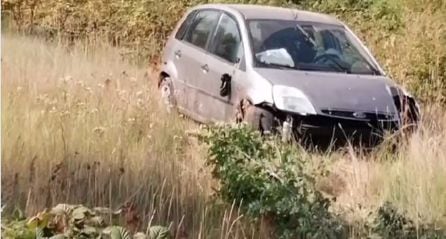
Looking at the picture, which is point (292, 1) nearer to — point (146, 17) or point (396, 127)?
point (146, 17)

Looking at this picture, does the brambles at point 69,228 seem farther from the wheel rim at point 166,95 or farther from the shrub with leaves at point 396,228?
the wheel rim at point 166,95

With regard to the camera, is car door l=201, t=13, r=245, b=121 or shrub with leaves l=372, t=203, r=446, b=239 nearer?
shrub with leaves l=372, t=203, r=446, b=239

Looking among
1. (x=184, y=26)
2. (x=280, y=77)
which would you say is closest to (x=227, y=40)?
(x=280, y=77)

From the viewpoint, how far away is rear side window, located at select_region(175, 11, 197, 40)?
33.3ft

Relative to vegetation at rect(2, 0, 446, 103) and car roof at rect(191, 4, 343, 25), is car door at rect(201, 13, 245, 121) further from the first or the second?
vegetation at rect(2, 0, 446, 103)

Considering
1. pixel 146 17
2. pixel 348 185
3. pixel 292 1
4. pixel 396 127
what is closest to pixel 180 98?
pixel 396 127

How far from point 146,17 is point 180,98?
577 centimetres

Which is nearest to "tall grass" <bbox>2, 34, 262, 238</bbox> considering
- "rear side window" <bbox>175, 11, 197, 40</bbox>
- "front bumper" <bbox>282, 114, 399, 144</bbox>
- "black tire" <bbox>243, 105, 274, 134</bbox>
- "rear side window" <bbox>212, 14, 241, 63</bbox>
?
"black tire" <bbox>243, 105, 274, 134</bbox>

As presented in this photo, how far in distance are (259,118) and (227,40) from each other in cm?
156

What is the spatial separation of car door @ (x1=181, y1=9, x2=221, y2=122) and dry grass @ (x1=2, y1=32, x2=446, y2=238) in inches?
25.2

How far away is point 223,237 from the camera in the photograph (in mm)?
5230

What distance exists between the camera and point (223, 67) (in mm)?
8719

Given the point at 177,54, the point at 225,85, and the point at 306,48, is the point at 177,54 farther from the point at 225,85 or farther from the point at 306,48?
the point at 306,48

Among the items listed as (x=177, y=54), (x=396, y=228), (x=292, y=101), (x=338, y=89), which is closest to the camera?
(x=396, y=228)
